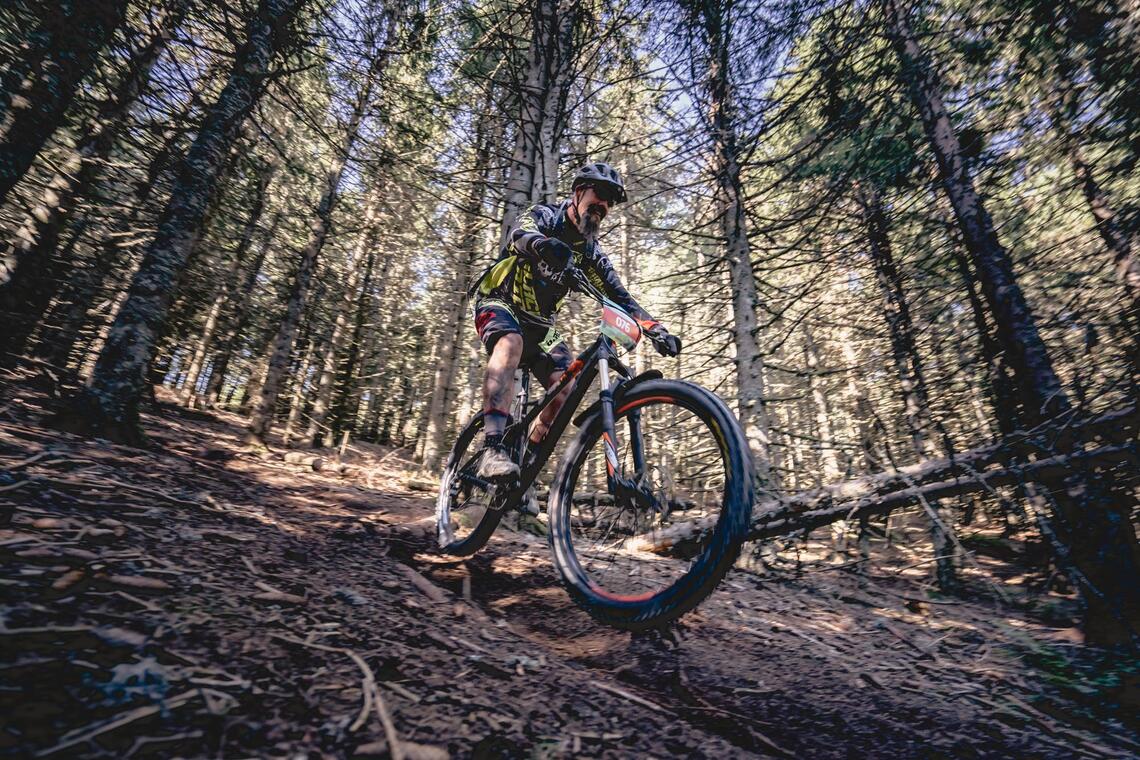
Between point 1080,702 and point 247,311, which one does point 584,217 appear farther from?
point 247,311

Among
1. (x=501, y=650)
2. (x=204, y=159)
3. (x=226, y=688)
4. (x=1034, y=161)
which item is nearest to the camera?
(x=226, y=688)

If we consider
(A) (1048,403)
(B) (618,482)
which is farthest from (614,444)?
(A) (1048,403)

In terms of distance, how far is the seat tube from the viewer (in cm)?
260

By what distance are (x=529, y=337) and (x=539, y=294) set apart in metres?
0.35

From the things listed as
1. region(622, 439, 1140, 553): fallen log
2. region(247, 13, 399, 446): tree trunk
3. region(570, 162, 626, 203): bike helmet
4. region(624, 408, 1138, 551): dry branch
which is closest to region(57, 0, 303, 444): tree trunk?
region(247, 13, 399, 446): tree trunk

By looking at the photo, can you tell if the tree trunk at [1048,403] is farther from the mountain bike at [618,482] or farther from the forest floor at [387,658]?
the mountain bike at [618,482]

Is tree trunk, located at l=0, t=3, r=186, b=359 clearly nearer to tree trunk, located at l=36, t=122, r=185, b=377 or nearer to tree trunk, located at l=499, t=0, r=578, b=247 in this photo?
tree trunk, located at l=36, t=122, r=185, b=377

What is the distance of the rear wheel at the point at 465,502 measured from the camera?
3432 mm

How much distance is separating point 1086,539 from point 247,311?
18254mm

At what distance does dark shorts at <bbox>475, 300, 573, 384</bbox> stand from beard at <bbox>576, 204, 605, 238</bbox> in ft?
2.68

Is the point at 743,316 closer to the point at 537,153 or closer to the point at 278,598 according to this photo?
the point at 537,153

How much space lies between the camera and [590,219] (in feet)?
10.8

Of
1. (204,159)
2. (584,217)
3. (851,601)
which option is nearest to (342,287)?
(204,159)

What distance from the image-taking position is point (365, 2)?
19.2 ft
